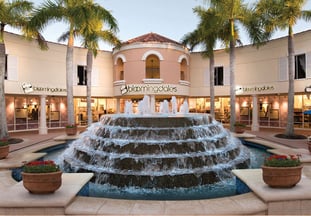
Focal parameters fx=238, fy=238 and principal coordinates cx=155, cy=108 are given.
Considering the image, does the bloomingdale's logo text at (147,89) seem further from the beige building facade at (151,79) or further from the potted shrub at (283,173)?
the potted shrub at (283,173)

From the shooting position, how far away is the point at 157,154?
9.63 meters

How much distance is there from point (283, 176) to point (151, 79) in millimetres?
19380

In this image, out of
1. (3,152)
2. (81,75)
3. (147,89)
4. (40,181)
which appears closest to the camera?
(40,181)

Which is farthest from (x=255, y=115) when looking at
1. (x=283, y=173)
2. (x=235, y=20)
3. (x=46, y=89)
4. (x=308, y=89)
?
(x=46, y=89)

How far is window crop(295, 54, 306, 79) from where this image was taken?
21516 mm

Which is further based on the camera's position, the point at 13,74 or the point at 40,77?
the point at 40,77

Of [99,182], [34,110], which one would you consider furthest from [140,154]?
[34,110]

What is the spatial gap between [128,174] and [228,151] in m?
4.73

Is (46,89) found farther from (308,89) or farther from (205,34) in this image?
(308,89)

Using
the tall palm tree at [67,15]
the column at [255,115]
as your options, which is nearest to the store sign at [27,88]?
the tall palm tree at [67,15]

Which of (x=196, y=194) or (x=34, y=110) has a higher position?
(x=34, y=110)

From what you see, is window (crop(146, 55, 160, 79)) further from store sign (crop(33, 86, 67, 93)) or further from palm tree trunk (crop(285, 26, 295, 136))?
palm tree trunk (crop(285, 26, 295, 136))

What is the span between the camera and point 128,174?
880cm

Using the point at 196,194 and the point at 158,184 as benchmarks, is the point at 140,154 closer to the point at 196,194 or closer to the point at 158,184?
the point at 158,184
